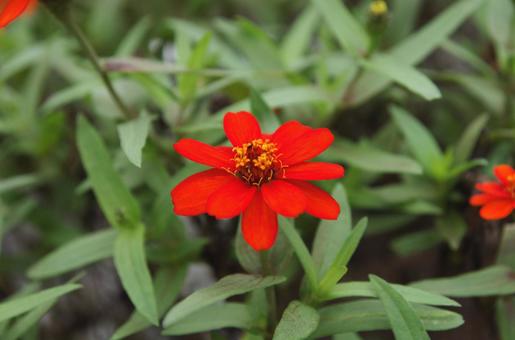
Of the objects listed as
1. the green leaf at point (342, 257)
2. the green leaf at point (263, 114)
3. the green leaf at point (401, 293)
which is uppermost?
the green leaf at point (263, 114)

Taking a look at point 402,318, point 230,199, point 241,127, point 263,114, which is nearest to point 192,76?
point 263,114

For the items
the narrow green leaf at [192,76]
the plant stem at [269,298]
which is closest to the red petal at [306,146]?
the plant stem at [269,298]

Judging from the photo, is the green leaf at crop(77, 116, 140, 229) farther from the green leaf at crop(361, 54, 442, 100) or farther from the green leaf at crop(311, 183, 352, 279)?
the green leaf at crop(361, 54, 442, 100)

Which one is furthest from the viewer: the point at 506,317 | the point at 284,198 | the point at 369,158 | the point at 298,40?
the point at 298,40

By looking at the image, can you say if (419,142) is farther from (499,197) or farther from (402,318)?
(402,318)

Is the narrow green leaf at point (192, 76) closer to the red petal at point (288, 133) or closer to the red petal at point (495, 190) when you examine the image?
the red petal at point (288, 133)

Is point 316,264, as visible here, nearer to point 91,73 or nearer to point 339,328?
point 339,328
